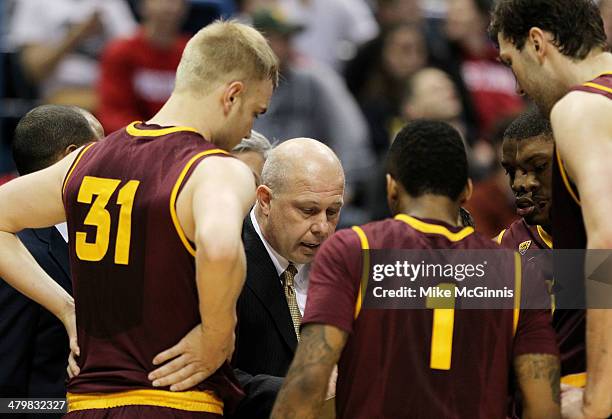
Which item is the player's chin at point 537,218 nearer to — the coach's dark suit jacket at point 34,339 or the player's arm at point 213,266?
the player's arm at point 213,266

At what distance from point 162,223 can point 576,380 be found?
152 centimetres

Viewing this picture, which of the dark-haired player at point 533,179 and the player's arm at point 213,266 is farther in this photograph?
the dark-haired player at point 533,179

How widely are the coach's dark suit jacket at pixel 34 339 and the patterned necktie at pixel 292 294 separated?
91 centimetres

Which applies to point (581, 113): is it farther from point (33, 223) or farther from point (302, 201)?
point (33, 223)

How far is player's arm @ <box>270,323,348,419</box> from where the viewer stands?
3.39 m

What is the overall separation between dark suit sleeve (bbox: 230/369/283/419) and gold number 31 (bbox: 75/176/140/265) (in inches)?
28.5

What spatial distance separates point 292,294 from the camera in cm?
451

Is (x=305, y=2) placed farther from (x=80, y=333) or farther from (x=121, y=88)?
(x=80, y=333)

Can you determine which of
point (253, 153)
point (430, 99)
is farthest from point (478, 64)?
point (253, 153)

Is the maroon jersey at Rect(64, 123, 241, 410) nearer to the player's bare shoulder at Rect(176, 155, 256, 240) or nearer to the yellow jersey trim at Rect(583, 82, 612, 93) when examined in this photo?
the player's bare shoulder at Rect(176, 155, 256, 240)

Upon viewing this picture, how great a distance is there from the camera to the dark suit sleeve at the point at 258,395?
4043 mm

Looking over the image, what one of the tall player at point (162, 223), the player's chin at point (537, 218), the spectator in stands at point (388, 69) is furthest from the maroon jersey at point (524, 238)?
the spectator in stands at point (388, 69)

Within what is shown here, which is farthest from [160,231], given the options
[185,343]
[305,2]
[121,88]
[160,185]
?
[305,2]

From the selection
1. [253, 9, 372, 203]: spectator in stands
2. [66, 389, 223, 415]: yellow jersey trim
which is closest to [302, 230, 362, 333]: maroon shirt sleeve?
[66, 389, 223, 415]: yellow jersey trim
